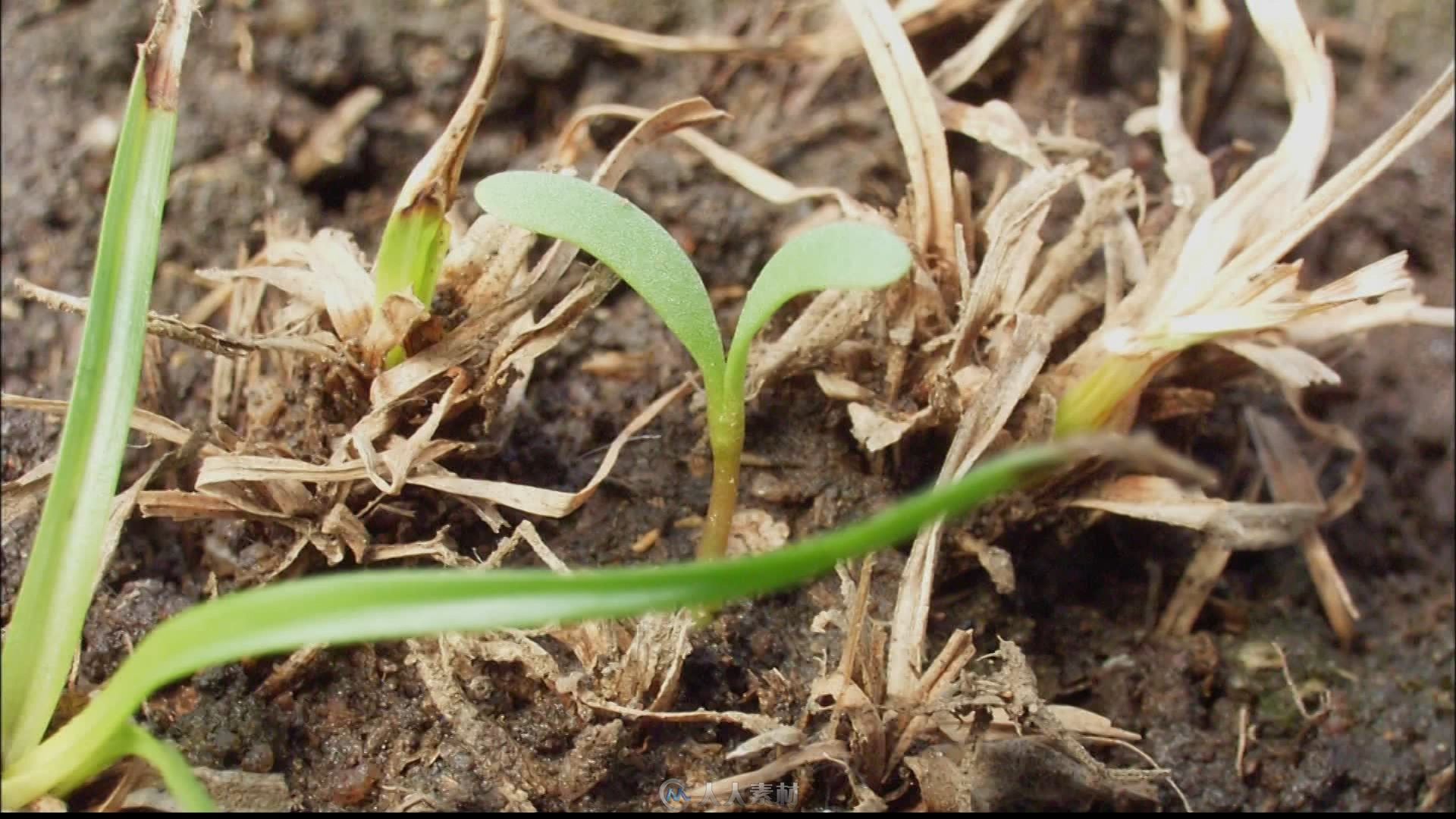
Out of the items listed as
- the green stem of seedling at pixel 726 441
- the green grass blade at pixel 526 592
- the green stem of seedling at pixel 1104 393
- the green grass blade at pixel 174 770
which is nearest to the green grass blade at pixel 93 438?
the green grass blade at pixel 174 770

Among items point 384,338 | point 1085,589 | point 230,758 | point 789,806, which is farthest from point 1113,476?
point 230,758

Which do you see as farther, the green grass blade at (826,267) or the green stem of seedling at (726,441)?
the green stem of seedling at (726,441)

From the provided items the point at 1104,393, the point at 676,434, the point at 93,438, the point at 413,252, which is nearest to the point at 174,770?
the point at 93,438

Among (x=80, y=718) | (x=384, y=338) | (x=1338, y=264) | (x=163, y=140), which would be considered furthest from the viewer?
(x=1338, y=264)

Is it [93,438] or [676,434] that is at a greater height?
[93,438]

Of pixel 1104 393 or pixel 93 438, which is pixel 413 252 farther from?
pixel 1104 393

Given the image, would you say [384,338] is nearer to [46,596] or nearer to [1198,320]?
[46,596]

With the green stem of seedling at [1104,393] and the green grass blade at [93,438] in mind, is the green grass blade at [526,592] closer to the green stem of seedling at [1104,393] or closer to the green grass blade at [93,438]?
the green grass blade at [93,438]
